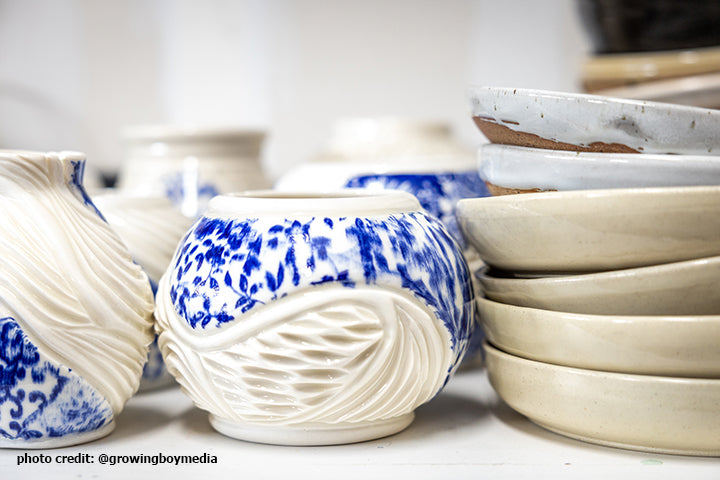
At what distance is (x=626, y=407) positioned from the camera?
0.65 metres

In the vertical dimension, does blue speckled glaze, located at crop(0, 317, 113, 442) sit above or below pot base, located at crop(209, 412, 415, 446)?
above

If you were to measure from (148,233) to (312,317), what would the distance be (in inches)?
12.3

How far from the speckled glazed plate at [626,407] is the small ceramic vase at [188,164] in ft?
1.92

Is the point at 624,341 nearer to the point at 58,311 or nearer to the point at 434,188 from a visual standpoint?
the point at 434,188

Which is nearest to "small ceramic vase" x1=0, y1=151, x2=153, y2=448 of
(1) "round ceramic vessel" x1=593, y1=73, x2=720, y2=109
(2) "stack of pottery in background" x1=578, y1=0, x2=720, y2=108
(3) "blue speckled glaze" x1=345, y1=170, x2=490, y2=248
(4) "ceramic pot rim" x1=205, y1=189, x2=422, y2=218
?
(4) "ceramic pot rim" x1=205, y1=189, x2=422, y2=218

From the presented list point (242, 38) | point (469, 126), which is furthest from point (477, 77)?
point (242, 38)

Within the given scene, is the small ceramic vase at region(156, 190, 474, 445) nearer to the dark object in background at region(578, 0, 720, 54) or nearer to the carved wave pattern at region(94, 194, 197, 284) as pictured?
the carved wave pattern at region(94, 194, 197, 284)

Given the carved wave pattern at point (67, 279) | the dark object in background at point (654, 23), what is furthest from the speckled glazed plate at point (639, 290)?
the dark object in background at point (654, 23)

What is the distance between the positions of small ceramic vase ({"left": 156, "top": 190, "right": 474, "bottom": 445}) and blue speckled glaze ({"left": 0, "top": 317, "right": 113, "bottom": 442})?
3.4 inches

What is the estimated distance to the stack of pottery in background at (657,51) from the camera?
1.21 meters

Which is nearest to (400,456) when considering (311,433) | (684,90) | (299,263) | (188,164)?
(311,433)

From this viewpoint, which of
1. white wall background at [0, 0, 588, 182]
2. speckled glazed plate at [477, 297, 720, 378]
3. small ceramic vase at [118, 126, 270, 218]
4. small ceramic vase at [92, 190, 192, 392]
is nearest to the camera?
speckled glazed plate at [477, 297, 720, 378]

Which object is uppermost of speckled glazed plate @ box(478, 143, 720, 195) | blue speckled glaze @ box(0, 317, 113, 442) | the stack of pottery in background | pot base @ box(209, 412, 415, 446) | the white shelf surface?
the stack of pottery in background

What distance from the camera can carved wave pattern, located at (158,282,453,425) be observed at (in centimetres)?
63
